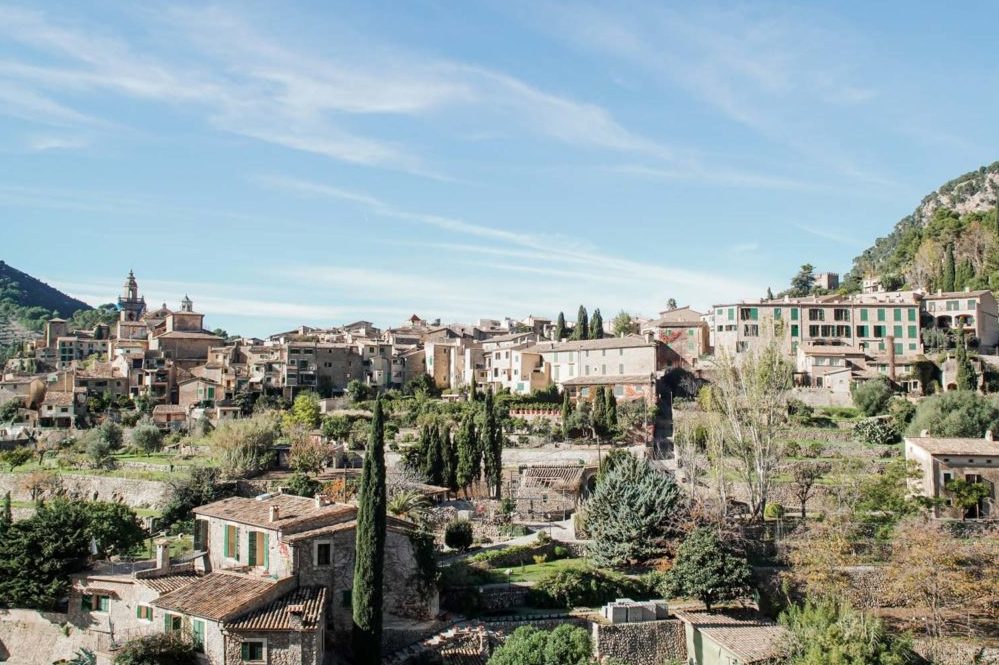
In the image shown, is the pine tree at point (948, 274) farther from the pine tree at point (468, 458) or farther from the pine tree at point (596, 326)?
the pine tree at point (468, 458)

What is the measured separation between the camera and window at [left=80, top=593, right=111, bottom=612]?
2878 centimetres

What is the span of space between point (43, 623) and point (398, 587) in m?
11.8

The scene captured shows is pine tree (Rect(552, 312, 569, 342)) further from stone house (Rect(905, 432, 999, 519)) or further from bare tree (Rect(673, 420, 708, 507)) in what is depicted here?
stone house (Rect(905, 432, 999, 519))

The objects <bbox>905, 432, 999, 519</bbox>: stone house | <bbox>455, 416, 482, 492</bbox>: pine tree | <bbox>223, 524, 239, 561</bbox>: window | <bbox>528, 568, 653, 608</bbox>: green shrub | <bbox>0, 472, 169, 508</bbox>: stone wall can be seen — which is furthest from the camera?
<bbox>0, 472, 169, 508</bbox>: stone wall

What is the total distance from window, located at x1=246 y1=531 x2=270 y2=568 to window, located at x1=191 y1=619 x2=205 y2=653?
2628 millimetres

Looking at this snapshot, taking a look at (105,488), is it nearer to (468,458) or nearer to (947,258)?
(468,458)

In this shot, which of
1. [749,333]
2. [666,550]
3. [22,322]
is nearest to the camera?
[666,550]

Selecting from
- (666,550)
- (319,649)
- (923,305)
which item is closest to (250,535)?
(319,649)

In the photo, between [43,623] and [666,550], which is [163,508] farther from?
[666,550]

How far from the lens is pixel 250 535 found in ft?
90.3

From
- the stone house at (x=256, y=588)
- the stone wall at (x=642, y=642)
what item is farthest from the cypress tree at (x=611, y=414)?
the stone house at (x=256, y=588)

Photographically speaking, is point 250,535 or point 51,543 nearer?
point 250,535

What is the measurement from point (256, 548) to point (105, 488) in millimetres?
28569

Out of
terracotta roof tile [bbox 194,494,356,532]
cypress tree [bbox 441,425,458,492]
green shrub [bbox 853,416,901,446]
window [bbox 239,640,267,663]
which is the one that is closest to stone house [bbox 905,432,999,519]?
green shrub [bbox 853,416,901,446]
